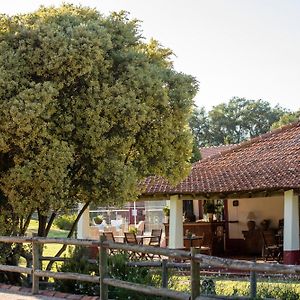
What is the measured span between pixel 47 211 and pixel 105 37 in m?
3.33

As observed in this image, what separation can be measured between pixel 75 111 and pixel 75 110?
0.06 ft

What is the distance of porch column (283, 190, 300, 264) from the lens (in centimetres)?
1881

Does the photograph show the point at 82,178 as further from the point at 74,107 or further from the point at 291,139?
the point at 291,139

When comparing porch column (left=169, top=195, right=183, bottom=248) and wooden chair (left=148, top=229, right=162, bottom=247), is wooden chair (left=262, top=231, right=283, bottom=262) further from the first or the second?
wooden chair (left=148, top=229, right=162, bottom=247)

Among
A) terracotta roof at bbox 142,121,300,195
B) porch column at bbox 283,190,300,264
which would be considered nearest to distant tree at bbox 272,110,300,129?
terracotta roof at bbox 142,121,300,195

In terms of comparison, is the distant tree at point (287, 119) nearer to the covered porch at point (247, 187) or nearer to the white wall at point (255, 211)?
the white wall at point (255, 211)

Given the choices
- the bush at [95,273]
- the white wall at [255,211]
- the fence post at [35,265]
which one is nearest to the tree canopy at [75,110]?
the fence post at [35,265]

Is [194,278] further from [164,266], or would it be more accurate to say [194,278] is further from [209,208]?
[209,208]

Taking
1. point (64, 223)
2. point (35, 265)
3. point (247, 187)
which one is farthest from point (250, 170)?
point (64, 223)

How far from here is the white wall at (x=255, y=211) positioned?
80.1 ft

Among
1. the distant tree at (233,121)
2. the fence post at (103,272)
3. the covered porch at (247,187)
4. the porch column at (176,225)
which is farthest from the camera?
the distant tree at (233,121)

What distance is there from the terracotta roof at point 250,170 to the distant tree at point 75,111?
22.8 ft

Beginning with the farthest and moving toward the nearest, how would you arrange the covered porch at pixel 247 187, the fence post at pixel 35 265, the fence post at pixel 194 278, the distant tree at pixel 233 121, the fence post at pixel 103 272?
the distant tree at pixel 233 121 < the covered porch at pixel 247 187 < the fence post at pixel 35 265 < the fence post at pixel 103 272 < the fence post at pixel 194 278

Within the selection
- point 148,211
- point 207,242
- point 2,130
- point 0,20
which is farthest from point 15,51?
point 148,211
